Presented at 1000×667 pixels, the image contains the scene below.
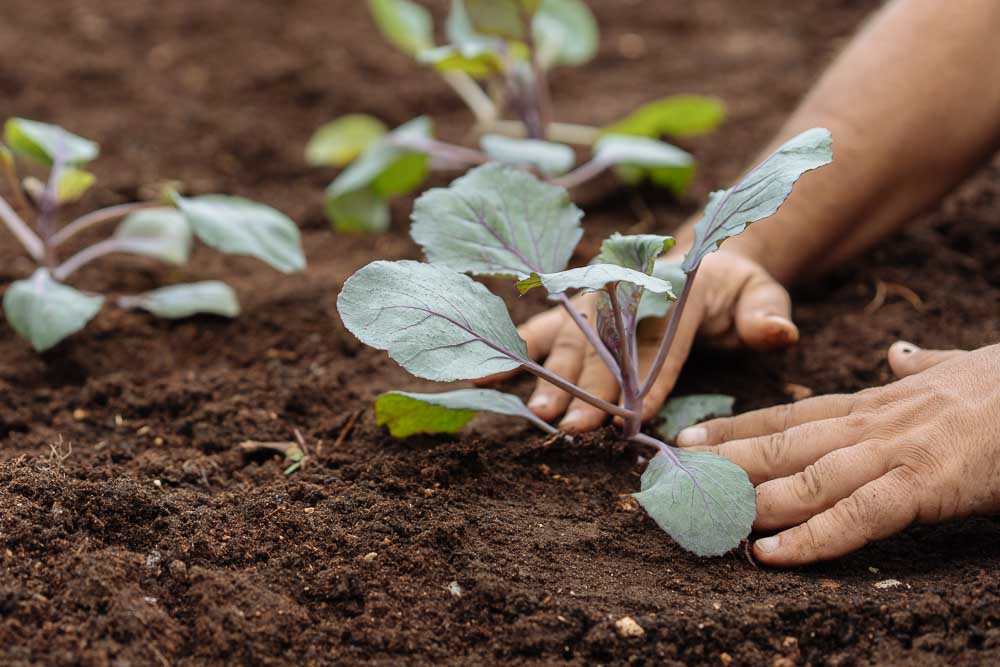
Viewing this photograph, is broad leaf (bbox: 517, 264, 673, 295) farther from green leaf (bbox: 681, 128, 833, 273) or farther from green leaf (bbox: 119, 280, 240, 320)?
green leaf (bbox: 119, 280, 240, 320)

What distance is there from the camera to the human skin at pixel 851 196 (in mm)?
1394

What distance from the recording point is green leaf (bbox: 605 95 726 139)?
2070mm

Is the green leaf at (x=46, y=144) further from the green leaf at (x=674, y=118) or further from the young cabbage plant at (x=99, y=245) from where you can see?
the green leaf at (x=674, y=118)

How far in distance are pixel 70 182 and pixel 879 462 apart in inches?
55.9

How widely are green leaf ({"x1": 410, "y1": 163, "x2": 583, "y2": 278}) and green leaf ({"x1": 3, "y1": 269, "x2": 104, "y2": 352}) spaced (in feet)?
2.03

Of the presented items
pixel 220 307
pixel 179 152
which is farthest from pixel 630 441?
pixel 179 152

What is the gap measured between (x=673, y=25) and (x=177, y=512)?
2.44 meters

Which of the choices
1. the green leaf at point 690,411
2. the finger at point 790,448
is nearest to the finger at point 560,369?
the green leaf at point 690,411

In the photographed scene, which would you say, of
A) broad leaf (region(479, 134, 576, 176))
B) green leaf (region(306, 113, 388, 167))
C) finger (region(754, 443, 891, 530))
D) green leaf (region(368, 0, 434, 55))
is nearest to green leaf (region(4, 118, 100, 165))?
green leaf (region(306, 113, 388, 167))

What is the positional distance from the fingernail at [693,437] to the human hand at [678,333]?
78 millimetres

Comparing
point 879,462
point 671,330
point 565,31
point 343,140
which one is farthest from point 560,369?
point 565,31

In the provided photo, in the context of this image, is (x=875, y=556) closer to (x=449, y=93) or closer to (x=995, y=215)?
(x=995, y=215)

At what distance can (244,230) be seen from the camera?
1.56m

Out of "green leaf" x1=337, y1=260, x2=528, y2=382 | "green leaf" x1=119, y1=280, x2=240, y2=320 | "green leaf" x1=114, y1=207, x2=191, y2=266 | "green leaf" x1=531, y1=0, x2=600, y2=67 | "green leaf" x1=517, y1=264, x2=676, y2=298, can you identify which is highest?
"green leaf" x1=517, y1=264, x2=676, y2=298
